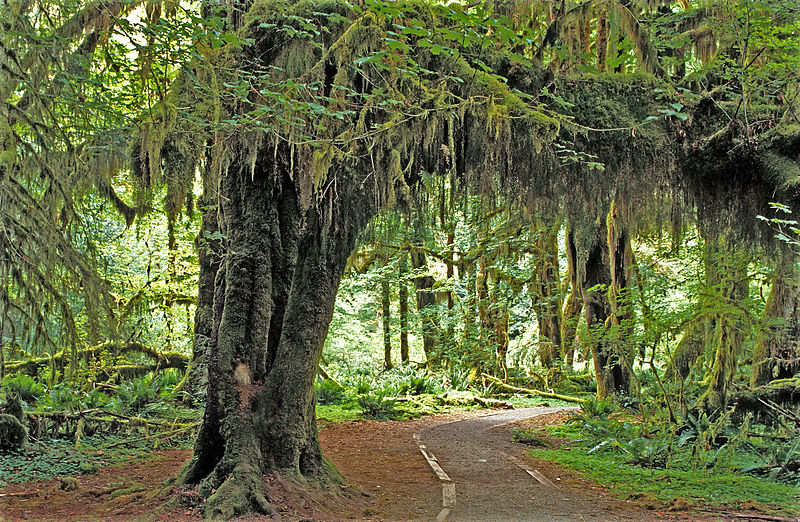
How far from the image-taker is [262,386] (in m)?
6.13

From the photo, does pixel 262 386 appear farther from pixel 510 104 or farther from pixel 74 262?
pixel 510 104

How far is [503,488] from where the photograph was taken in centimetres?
698

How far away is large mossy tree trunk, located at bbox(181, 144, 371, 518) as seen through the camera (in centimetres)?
584

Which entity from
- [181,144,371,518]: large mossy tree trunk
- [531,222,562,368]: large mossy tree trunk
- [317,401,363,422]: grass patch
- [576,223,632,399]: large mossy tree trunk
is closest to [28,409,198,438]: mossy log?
[181,144,371,518]: large mossy tree trunk

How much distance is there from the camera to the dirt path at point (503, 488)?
5.85 m

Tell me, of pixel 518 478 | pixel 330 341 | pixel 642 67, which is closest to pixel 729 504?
pixel 518 478

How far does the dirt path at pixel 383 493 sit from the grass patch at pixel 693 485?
0.38 metres

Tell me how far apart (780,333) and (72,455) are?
9816 mm

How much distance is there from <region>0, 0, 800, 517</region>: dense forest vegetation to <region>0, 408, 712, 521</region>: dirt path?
1.57 ft

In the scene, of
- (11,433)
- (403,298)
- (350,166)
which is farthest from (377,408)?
(350,166)

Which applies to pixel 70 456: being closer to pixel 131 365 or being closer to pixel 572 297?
pixel 131 365

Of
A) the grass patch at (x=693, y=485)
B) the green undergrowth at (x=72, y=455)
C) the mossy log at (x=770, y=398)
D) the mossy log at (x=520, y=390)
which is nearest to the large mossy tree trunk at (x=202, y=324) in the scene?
the green undergrowth at (x=72, y=455)

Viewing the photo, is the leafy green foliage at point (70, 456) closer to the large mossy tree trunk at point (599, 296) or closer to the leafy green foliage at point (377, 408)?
the leafy green foliage at point (377, 408)

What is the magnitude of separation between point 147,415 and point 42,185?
5.46m
